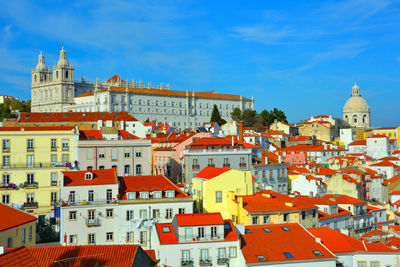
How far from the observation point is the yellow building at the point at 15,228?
91.9 ft

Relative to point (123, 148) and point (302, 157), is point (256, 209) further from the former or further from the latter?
point (302, 157)

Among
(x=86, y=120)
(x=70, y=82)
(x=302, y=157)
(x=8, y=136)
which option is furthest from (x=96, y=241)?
(x=70, y=82)

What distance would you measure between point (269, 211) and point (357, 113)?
464 feet

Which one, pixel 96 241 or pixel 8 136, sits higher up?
pixel 8 136

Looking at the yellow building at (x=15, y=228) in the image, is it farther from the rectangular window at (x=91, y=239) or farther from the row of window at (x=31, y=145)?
the row of window at (x=31, y=145)

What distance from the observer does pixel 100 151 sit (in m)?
51.1

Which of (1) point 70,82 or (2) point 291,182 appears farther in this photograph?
(1) point 70,82

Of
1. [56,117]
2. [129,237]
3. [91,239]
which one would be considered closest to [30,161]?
[91,239]

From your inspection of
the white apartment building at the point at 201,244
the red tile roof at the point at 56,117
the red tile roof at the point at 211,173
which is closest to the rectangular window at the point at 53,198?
the red tile roof at the point at 211,173

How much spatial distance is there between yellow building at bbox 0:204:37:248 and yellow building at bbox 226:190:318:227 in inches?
601

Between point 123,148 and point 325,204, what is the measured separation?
21.9 m

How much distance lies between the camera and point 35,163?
49.6 meters

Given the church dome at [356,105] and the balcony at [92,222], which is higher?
the church dome at [356,105]

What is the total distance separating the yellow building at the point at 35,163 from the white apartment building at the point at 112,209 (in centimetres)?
1017
